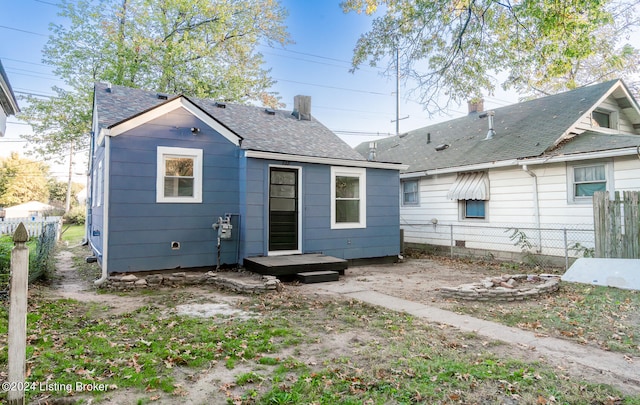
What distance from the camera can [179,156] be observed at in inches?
318

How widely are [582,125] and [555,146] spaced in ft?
5.21

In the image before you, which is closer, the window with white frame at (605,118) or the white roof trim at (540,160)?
the white roof trim at (540,160)

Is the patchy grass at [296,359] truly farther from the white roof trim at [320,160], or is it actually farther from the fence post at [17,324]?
the white roof trim at [320,160]

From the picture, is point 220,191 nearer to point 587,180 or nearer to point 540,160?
point 540,160

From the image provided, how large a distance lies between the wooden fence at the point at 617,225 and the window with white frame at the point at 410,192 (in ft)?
19.7

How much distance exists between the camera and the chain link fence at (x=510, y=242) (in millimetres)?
9062

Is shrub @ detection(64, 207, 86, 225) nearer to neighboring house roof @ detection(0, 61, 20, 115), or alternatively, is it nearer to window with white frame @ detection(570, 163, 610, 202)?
neighboring house roof @ detection(0, 61, 20, 115)

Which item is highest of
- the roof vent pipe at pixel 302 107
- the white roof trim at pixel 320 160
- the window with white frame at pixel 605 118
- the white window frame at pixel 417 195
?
the roof vent pipe at pixel 302 107

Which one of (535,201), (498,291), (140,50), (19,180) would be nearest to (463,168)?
(535,201)

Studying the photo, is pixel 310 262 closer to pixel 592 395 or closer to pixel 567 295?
pixel 567 295

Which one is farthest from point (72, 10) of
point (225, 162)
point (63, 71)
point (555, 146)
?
point (555, 146)

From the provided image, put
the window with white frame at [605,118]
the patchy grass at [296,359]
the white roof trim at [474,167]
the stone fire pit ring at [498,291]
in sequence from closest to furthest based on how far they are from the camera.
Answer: the patchy grass at [296,359], the stone fire pit ring at [498,291], the white roof trim at [474,167], the window with white frame at [605,118]

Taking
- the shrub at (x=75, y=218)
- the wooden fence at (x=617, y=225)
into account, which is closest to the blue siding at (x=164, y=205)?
the wooden fence at (x=617, y=225)

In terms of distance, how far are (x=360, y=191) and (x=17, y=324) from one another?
337 inches
